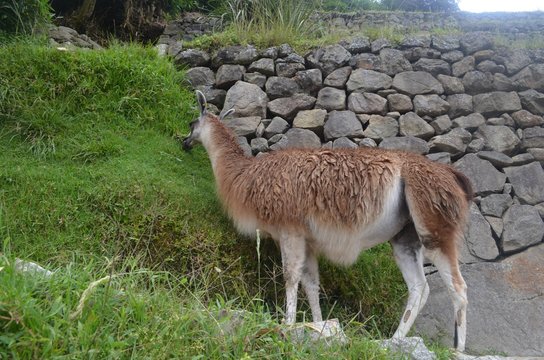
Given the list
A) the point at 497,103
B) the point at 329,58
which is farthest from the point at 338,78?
the point at 497,103

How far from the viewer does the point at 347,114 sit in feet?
21.6

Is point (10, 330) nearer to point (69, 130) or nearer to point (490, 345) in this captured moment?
point (69, 130)

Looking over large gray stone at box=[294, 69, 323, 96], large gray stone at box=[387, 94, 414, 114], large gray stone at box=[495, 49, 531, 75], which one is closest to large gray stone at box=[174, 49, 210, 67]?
large gray stone at box=[294, 69, 323, 96]

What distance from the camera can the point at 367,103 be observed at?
263 inches

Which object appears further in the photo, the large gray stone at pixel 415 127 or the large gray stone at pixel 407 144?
the large gray stone at pixel 415 127

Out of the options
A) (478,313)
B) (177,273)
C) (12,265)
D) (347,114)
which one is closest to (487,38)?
(347,114)

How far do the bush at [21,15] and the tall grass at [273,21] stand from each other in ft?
8.70

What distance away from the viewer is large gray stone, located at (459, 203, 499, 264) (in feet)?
19.2

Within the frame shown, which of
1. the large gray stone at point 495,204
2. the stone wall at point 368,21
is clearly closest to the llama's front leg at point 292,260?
the large gray stone at point 495,204

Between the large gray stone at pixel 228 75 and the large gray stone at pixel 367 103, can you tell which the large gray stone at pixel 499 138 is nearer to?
the large gray stone at pixel 367 103

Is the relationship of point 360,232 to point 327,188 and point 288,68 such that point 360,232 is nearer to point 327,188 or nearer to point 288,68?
point 327,188

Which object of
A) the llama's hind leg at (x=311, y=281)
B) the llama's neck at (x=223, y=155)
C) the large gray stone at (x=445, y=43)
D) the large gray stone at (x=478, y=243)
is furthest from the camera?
the large gray stone at (x=445, y=43)

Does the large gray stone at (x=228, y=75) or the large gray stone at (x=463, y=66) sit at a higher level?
the large gray stone at (x=463, y=66)

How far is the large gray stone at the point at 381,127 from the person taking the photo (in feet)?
21.3
